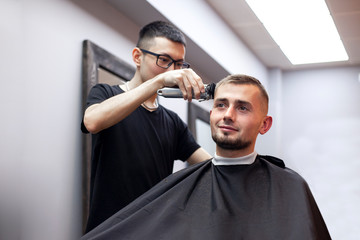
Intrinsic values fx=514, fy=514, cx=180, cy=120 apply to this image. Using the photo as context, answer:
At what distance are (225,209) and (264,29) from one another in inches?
139

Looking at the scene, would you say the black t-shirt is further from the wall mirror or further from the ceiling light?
the ceiling light

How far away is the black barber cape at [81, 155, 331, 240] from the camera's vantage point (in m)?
1.79

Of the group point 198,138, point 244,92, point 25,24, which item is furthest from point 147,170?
point 198,138

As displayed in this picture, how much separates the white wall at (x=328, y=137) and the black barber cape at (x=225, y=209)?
14.1 feet

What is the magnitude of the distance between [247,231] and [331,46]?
4236mm

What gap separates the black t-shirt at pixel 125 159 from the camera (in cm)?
206

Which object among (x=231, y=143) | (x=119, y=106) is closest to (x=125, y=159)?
(x=119, y=106)

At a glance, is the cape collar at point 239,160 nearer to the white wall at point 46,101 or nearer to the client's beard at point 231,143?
the client's beard at point 231,143

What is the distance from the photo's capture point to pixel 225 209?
1.90 meters

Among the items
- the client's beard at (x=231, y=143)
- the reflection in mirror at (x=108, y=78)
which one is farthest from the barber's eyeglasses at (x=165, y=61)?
the reflection in mirror at (x=108, y=78)

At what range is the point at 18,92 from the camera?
8.34 ft

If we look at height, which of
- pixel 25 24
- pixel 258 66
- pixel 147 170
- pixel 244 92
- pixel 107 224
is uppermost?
pixel 258 66

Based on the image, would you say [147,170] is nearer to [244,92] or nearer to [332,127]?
[244,92]

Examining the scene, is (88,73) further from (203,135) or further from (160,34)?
(203,135)
